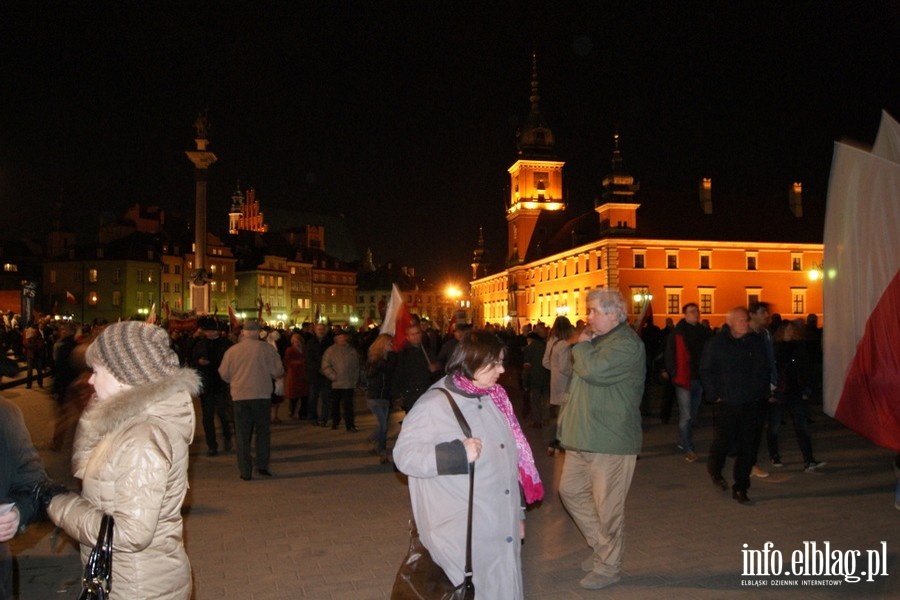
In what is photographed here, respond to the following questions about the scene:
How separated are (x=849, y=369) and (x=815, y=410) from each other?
12.0 metres

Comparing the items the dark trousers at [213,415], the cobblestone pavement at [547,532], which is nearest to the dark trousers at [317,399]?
Result: the dark trousers at [213,415]

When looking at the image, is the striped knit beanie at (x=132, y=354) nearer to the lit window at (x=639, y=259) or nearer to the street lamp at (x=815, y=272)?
the street lamp at (x=815, y=272)

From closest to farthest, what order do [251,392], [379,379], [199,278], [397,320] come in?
[251,392]
[379,379]
[397,320]
[199,278]

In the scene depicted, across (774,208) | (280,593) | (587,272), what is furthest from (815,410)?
(774,208)

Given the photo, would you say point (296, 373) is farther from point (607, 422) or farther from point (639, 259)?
point (639, 259)

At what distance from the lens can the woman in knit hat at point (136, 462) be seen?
118 inches

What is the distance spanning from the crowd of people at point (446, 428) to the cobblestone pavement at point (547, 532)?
0.40 metres

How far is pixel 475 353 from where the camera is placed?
3904 millimetres

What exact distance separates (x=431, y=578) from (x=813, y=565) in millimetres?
3858

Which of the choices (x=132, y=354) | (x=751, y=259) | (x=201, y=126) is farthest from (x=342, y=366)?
(x=751, y=259)

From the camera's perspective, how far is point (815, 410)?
1636 cm

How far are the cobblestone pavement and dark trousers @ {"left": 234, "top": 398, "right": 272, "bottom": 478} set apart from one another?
314 mm

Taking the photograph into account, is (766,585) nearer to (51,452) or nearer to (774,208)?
(51,452)

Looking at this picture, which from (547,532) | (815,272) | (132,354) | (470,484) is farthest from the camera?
(815,272)
